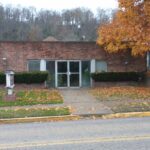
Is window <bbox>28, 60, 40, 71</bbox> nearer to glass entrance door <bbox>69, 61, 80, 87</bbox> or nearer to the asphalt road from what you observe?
glass entrance door <bbox>69, 61, 80, 87</bbox>

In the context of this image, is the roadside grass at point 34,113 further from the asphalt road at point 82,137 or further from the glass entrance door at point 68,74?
the glass entrance door at point 68,74

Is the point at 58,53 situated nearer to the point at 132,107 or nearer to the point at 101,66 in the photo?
the point at 101,66

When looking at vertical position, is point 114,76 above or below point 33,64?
below

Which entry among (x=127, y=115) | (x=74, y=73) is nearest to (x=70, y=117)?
(x=127, y=115)

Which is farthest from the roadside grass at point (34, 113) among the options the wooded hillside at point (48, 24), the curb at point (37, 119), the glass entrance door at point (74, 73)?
the wooded hillside at point (48, 24)

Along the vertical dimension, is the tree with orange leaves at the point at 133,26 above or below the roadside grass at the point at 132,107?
above

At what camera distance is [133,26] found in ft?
95.9

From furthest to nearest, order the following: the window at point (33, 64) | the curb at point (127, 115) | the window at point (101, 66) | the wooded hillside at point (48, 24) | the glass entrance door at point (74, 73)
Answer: the wooded hillside at point (48, 24) → the window at point (101, 66) → the glass entrance door at point (74, 73) → the window at point (33, 64) → the curb at point (127, 115)

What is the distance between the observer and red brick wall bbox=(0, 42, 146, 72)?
33656mm

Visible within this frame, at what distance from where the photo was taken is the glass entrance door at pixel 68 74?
34.2 metres

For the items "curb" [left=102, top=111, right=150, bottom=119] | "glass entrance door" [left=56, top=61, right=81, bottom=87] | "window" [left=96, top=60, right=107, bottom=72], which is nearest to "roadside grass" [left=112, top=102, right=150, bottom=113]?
"curb" [left=102, top=111, right=150, bottom=119]

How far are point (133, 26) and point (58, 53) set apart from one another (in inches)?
279

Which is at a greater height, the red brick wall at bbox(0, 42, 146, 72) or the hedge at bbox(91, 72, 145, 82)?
the red brick wall at bbox(0, 42, 146, 72)

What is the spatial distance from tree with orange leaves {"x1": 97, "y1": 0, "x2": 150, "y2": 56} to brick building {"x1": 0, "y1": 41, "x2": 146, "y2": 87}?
142 inches
